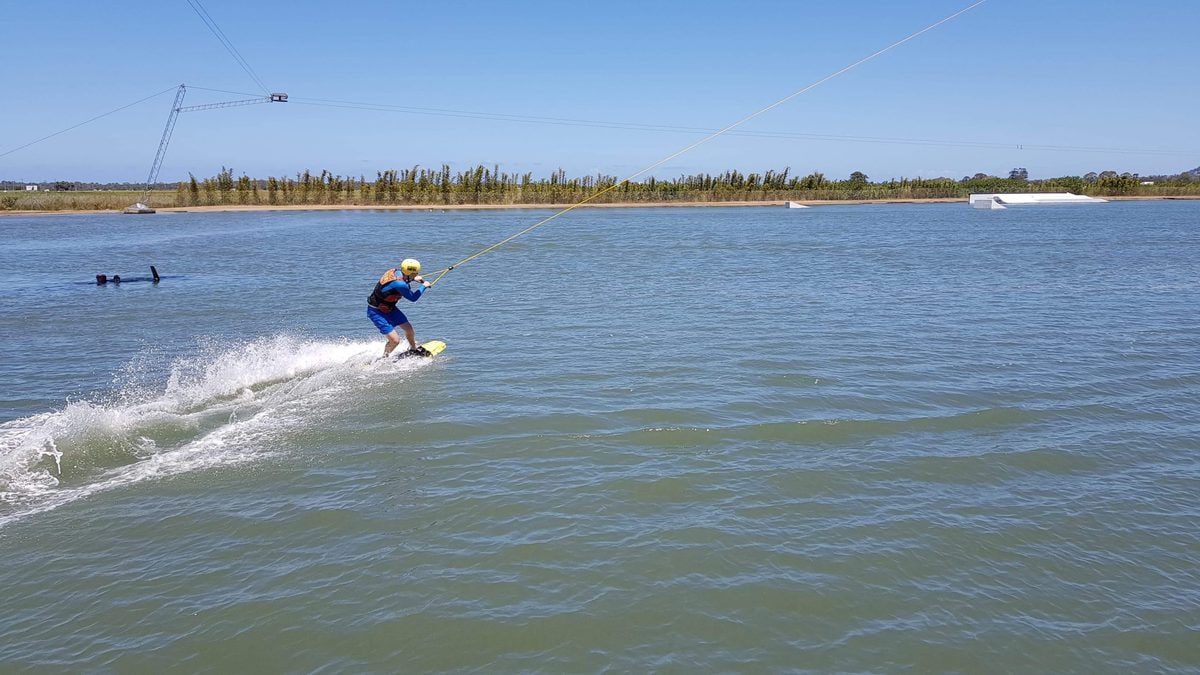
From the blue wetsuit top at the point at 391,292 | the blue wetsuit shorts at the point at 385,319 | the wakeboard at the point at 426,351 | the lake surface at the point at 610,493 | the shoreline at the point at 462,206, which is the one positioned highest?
the shoreline at the point at 462,206

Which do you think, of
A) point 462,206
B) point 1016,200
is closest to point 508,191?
point 462,206

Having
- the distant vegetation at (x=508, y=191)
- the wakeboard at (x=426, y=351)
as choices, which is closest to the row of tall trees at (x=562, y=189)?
the distant vegetation at (x=508, y=191)

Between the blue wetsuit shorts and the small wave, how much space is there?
2.43 feet

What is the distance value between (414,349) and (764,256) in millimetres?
24488

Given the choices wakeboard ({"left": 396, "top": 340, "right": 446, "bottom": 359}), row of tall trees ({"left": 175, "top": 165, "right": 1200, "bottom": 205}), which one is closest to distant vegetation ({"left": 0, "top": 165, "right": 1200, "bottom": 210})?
row of tall trees ({"left": 175, "top": 165, "right": 1200, "bottom": 205})

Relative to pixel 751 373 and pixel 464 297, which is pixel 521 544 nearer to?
pixel 751 373

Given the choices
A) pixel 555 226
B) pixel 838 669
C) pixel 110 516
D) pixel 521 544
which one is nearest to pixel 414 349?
pixel 110 516

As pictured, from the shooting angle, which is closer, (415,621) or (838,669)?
(838,669)

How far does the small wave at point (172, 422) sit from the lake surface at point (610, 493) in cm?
7

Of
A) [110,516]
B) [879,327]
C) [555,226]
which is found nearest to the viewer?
[110,516]

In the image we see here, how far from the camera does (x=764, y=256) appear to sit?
37438mm

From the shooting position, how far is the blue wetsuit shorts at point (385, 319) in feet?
51.1

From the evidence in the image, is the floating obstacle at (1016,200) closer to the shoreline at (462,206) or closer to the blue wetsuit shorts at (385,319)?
the shoreline at (462,206)

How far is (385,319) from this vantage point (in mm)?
15656
